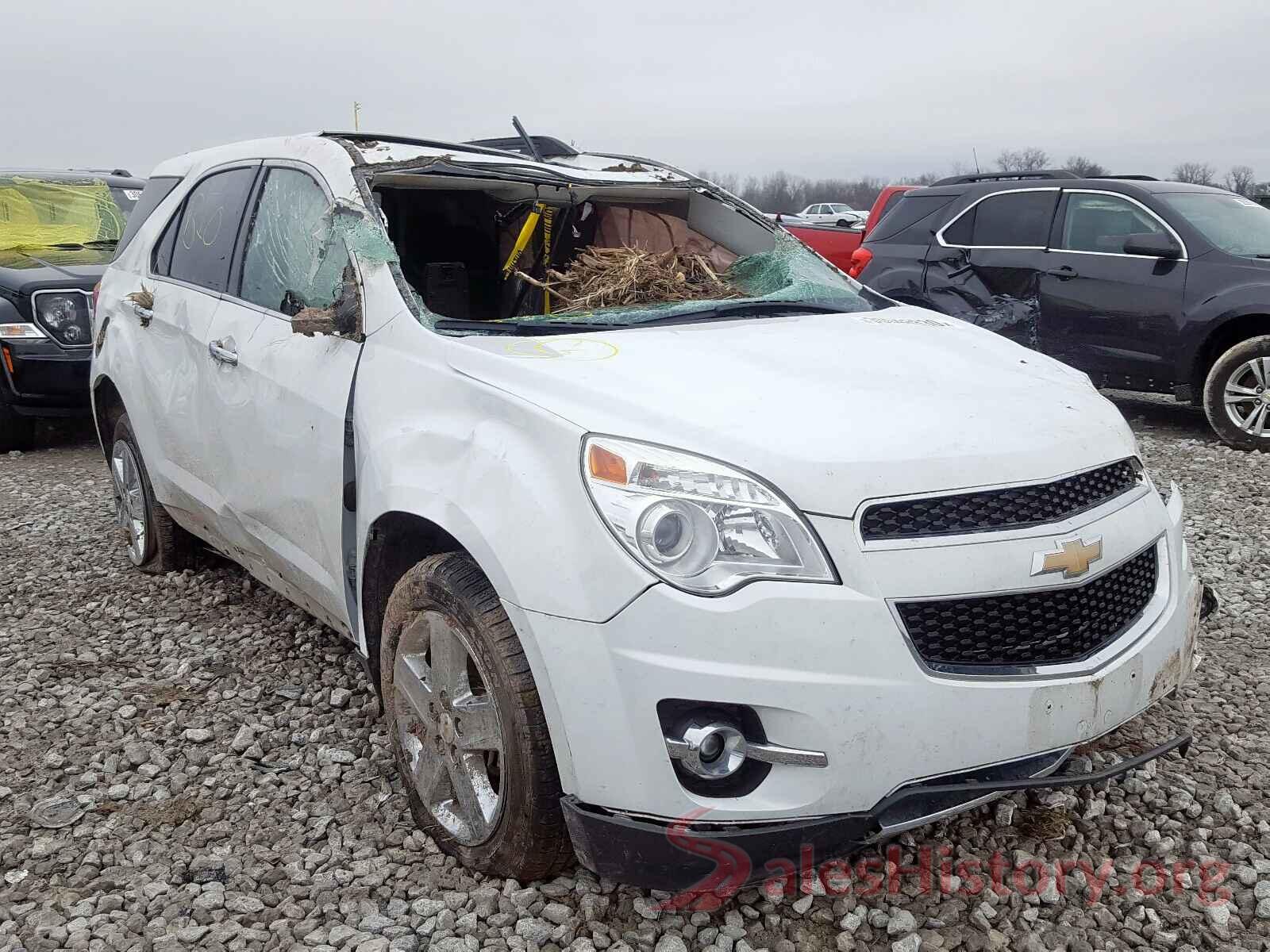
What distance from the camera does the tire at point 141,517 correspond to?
441 cm

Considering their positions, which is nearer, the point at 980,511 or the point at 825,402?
the point at 980,511

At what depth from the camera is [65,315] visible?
7.26 m

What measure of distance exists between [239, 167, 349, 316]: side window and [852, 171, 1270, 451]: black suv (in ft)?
19.0

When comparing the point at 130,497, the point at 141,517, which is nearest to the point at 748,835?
the point at 141,517

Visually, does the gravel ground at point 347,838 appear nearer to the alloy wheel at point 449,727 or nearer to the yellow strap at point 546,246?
the alloy wheel at point 449,727

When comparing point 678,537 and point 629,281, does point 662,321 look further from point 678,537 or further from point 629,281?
point 678,537

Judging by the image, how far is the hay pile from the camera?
11.5ft

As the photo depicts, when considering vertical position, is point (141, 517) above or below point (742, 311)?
below

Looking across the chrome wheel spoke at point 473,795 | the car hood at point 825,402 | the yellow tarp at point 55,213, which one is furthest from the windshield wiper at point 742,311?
the yellow tarp at point 55,213

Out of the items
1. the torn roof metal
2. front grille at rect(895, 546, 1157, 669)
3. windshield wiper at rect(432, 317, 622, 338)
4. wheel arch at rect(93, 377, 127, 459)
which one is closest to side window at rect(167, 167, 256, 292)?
the torn roof metal

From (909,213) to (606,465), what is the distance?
728 centimetres

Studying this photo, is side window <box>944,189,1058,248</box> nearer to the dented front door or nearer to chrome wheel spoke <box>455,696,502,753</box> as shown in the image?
the dented front door

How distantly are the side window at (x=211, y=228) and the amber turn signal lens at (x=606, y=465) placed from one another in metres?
2.04

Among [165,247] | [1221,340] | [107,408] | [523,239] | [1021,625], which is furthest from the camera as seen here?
[1221,340]
